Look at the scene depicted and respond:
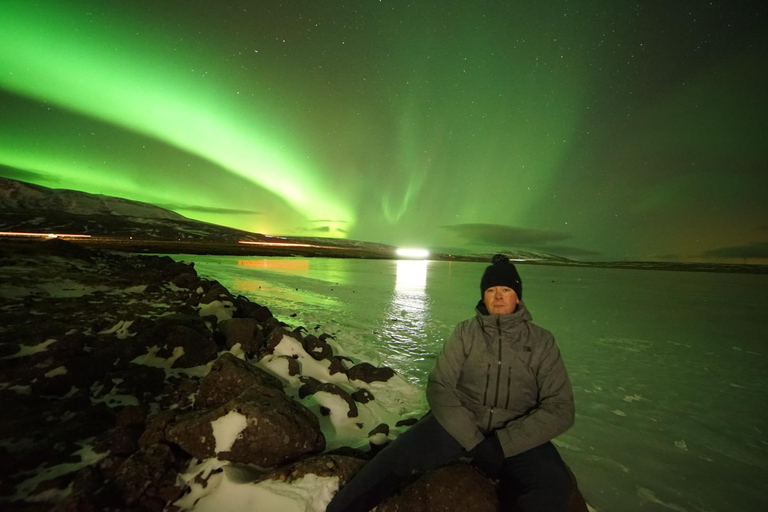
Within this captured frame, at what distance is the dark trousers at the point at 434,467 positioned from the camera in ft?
9.64

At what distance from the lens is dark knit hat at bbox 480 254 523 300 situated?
3.83 m

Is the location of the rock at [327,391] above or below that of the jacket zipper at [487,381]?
below

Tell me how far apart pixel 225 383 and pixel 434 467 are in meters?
3.26

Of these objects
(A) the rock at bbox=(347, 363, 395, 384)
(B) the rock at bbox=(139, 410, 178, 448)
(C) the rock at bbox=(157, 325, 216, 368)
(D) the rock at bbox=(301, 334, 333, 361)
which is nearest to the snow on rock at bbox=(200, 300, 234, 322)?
(C) the rock at bbox=(157, 325, 216, 368)

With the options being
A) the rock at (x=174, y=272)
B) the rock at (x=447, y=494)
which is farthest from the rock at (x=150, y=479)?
the rock at (x=174, y=272)

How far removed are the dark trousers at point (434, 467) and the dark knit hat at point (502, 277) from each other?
171cm

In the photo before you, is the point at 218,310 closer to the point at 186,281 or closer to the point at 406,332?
the point at 186,281

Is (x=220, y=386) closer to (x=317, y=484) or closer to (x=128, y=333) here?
(x=317, y=484)

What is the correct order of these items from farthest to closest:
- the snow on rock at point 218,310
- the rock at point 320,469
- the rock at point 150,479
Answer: the snow on rock at point 218,310 → the rock at point 320,469 → the rock at point 150,479

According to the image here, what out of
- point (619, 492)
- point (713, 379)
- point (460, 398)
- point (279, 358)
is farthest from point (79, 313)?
point (713, 379)

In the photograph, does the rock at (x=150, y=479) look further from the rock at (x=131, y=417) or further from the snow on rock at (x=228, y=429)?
the rock at (x=131, y=417)

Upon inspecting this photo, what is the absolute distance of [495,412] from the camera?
3.57 metres

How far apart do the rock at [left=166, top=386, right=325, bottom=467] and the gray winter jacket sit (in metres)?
1.87

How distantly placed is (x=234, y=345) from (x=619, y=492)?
7427 mm
